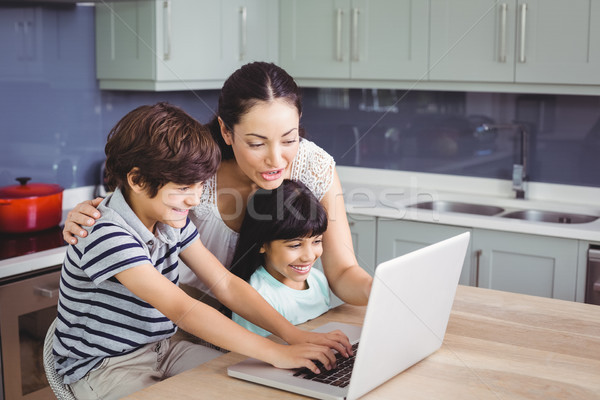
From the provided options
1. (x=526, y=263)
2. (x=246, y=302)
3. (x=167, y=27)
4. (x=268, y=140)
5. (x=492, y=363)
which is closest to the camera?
(x=492, y=363)

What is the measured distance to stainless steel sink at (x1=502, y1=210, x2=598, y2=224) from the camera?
3.14 meters

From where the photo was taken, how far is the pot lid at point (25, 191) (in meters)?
2.59

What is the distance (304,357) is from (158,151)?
→ 1.79ft

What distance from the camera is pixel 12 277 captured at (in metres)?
2.32

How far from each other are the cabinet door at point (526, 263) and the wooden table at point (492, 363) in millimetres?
1204

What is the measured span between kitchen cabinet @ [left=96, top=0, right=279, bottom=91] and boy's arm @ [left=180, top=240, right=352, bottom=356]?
1738 mm

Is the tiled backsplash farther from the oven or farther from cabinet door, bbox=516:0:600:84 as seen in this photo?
the oven

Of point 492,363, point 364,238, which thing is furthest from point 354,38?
point 492,363

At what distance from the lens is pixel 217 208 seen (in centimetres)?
198

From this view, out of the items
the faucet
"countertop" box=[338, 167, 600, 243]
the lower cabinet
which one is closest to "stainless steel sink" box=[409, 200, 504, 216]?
"countertop" box=[338, 167, 600, 243]

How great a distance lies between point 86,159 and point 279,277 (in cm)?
181

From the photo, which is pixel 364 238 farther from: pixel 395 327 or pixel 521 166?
pixel 395 327

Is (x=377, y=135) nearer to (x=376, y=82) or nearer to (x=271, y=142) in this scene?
(x=376, y=82)

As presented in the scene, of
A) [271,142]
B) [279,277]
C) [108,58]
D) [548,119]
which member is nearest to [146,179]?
[271,142]
